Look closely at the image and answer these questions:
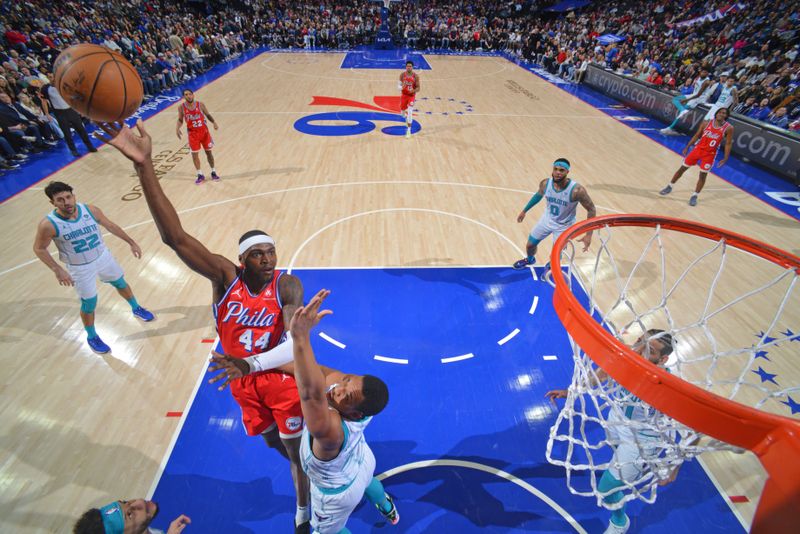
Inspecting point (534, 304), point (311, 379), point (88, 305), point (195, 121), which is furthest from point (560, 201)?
point (195, 121)

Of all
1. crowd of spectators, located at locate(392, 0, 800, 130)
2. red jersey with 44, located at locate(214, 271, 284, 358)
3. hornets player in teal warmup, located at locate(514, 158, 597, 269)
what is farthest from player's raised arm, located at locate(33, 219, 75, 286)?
crowd of spectators, located at locate(392, 0, 800, 130)

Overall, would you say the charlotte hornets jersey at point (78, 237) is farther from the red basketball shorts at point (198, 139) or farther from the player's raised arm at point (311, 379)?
the red basketball shorts at point (198, 139)

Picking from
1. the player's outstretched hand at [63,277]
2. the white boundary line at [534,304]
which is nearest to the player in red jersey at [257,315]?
the player's outstretched hand at [63,277]

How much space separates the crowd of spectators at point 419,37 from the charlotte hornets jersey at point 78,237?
23.1 feet

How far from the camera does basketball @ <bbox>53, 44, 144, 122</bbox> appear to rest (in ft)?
8.40

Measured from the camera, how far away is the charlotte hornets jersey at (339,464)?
2.25 meters

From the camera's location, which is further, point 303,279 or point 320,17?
point 320,17

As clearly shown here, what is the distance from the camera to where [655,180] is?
9.06 metres

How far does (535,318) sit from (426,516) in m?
2.78

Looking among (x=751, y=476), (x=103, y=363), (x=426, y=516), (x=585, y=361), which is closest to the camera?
(x=585, y=361)

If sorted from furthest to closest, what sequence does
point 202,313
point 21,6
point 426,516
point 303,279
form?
1. point 21,6
2. point 303,279
3. point 202,313
4. point 426,516

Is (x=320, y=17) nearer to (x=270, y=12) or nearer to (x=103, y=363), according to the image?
(x=270, y=12)

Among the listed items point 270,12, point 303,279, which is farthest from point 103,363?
point 270,12

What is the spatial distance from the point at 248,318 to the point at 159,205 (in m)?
0.92
